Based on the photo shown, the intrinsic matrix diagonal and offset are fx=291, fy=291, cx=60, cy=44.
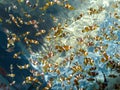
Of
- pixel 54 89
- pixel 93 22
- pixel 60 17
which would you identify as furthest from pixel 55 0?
pixel 54 89

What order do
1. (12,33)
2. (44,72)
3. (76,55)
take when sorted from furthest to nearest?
(76,55)
(44,72)
(12,33)

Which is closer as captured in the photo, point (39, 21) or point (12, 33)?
point (12, 33)

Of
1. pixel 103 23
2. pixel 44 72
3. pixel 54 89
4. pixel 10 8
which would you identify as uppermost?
pixel 10 8

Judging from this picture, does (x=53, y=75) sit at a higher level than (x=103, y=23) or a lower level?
lower

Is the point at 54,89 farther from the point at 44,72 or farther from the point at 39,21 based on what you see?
the point at 39,21

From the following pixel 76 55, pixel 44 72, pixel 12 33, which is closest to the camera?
pixel 12 33

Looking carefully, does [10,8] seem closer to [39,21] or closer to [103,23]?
[39,21]
